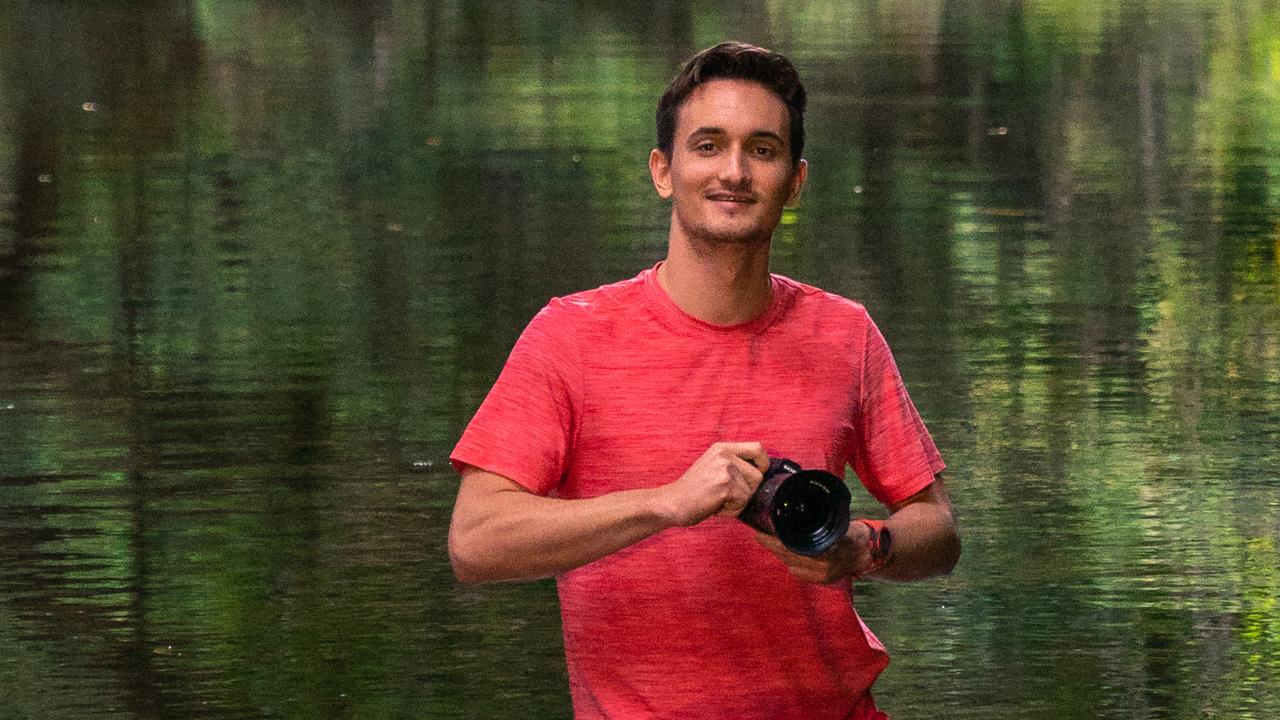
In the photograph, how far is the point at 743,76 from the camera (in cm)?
292

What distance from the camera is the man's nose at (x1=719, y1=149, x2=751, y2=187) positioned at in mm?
2887

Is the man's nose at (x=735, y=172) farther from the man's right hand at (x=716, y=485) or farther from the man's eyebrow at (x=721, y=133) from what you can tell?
the man's right hand at (x=716, y=485)

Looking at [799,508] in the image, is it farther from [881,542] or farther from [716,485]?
[881,542]

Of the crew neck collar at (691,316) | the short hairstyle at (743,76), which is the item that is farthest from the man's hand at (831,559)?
the short hairstyle at (743,76)

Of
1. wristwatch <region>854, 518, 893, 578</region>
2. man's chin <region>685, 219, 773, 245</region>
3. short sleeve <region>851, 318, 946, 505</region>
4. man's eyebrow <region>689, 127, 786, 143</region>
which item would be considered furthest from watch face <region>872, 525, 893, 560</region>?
man's eyebrow <region>689, 127, 786, 143</region>

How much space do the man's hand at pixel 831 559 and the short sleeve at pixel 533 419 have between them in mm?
276

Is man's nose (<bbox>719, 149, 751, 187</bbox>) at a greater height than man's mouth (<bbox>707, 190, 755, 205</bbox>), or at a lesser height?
greater

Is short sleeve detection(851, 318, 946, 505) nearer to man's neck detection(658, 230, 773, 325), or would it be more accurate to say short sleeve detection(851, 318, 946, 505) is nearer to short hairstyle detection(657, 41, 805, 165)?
man's neck detection(658, 230, 773, 325)

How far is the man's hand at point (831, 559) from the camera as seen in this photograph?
8.98 feet

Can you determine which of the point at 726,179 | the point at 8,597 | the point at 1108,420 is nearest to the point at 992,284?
the point at 1108,420

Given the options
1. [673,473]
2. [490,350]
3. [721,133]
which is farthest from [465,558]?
[490,350]

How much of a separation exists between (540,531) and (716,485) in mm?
268

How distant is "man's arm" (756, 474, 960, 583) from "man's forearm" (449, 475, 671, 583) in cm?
16

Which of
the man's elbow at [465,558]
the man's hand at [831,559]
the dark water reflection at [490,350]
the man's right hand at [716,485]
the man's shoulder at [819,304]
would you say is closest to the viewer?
the man's right hand at [716,485]
